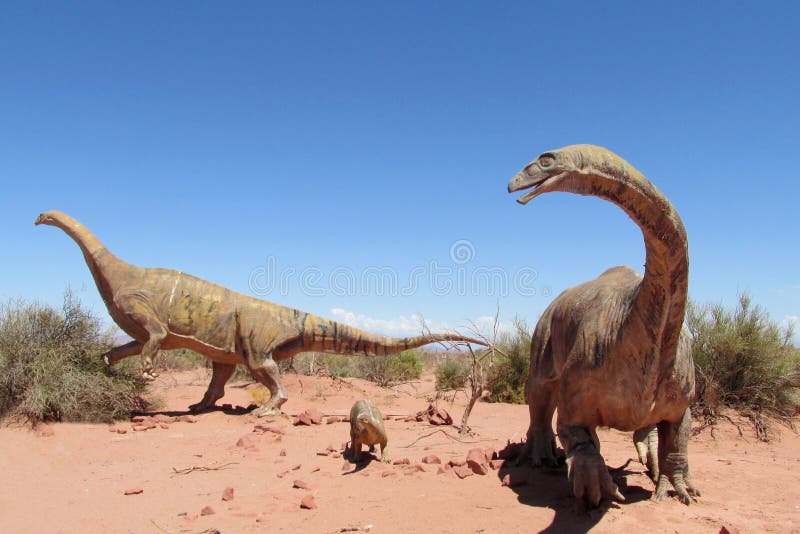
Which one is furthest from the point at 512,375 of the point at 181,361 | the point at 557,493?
the point at 181,361

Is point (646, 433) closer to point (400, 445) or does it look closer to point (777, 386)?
point (400, 445)

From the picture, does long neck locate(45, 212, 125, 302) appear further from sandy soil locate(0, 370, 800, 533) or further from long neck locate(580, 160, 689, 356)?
long neck locate(580, 160, 689, 356)

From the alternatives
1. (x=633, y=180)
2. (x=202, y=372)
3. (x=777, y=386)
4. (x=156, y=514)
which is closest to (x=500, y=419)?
(x=777, y=386)

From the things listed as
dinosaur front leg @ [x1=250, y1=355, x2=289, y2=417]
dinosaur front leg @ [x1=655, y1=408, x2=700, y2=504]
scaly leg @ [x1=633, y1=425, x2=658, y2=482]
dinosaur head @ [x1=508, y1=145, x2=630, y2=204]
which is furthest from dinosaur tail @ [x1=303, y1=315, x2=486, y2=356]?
dinosaur head @ [x1=508, y1=145, x2=630, y2=204]

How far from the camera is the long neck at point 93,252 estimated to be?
9.37 meters

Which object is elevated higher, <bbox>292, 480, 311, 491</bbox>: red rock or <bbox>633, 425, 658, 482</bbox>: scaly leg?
<bbox>633, 425, 658, 482</bbox>: scaly leg

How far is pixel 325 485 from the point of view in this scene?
5047 mm

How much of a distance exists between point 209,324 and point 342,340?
2.23 metres

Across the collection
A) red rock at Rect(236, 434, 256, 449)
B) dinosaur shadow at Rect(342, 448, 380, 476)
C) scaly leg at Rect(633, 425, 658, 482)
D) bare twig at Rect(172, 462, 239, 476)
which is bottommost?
bare twig at Rect(172, 462, 239, 476)

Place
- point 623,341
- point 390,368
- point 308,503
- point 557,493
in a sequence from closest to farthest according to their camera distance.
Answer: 1. point 623,341
2. point 557,493
3. point 308,503
4. point 390,368

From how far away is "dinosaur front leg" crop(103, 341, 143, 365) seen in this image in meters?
9.13

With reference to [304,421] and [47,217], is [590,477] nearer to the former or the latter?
[304,421]

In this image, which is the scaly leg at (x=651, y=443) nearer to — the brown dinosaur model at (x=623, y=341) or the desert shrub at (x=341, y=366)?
the brown dinosaur model at (x=623, y=341)

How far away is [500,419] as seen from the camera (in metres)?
10.1
